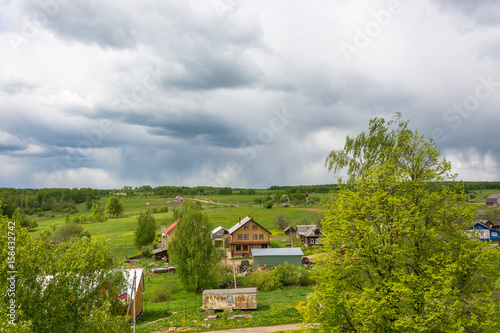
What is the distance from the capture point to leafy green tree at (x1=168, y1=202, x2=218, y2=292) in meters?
40.5

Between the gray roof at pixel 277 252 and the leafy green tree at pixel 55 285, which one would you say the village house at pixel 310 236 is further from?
the leafy green tree at pixel 55 285

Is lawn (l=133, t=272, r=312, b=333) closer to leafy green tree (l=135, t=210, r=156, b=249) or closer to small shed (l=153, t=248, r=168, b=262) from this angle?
small shed (l=153, t=248, r=168, b=262)

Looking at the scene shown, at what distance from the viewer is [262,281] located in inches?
1702

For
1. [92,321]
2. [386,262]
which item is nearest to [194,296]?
[92,321]

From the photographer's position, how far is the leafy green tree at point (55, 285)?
14734 mm

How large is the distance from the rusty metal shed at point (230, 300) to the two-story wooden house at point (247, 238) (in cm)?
3344

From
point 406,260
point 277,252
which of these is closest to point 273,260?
point 277,252

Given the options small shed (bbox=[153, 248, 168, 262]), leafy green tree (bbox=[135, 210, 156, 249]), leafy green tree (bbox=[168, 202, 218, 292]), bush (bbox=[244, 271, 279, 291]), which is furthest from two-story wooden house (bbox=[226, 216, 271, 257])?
leafy green tree (bbox=[168, 202, 218, 292])

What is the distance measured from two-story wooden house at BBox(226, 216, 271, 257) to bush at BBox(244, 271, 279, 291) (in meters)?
22.0

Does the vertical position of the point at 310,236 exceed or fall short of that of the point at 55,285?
it falls short

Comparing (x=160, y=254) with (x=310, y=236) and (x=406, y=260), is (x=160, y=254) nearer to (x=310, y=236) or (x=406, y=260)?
(x=310, y=236)

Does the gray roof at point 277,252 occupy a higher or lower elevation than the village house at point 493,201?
lower

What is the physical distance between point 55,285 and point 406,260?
64.5 ft

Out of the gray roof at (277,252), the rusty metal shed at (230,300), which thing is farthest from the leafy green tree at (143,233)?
the rusty metal shed at (230,300)
